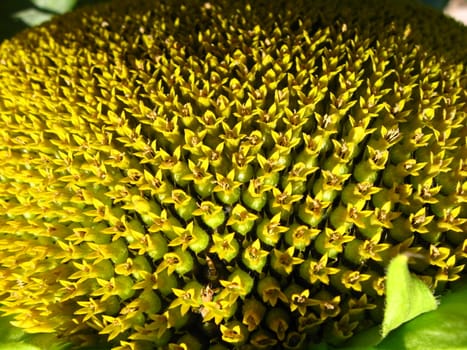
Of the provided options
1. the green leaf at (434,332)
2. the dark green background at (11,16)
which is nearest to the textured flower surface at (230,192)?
the green leaf at (434,332)

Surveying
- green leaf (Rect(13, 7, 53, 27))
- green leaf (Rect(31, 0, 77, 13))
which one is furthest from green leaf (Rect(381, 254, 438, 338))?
green leaf (Rect(13, 7, 53, 27))

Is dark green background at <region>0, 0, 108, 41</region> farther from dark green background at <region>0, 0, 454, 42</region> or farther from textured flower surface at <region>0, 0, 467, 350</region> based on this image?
textured flower surface at <region>0, 0, 467, 350</region>

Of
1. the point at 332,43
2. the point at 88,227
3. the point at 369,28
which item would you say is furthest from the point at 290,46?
the point at 88,227

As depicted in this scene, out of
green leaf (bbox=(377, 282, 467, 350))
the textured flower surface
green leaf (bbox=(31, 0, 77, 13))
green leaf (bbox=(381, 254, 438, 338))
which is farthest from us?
green leaf (bbox=(31, 0, 77, 13))

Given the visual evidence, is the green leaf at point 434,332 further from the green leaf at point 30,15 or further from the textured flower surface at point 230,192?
the green leaf at point 30,15

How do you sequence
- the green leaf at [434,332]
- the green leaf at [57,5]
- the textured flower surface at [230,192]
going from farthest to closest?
the green leaf at [57,5] → the textured flower surface at [230,192] → the green leaf at [434,332]

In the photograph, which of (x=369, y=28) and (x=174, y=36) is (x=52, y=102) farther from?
(x=369, y=28)
